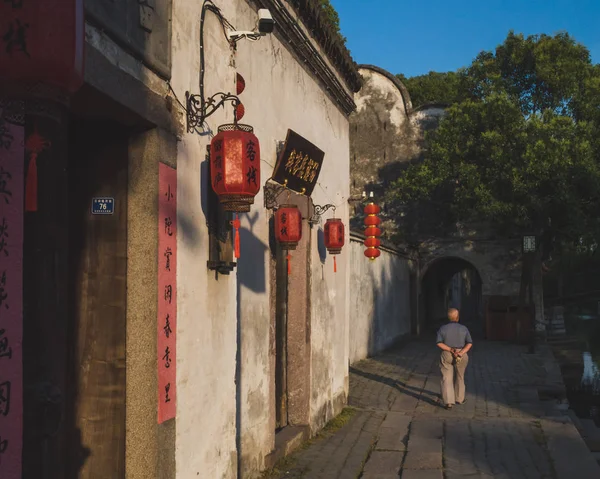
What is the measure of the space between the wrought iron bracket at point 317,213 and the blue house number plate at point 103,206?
4523mm

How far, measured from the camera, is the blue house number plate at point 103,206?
171 inches

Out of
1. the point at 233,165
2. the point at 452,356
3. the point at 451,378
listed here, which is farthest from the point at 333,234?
the point at 233,165

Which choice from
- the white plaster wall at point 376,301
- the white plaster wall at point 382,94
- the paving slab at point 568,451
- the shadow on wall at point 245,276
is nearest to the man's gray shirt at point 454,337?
the paving slab at point 568,451

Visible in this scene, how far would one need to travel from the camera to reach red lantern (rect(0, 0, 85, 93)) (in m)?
2.07

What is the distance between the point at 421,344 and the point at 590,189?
6640 mm

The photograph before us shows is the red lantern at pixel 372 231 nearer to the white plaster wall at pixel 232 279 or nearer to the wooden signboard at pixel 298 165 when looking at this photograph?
the white plaster wall at pixel 232 279

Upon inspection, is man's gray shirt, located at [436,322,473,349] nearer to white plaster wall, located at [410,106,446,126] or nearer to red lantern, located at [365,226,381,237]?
red lantern, located at [365,226,381,237]

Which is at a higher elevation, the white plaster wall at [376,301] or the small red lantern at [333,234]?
the small red lantern at [333,234]

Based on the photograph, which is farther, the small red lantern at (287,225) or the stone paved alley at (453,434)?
the small red lantern at (287,225)

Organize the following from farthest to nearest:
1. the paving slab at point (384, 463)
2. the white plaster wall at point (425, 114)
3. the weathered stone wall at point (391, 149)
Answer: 1. the white plaster wall at point (425, 114)
2. the weathered stone wall at point (391, 149)
3. the paving slab at point (384, 463)

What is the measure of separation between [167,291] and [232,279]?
1262mm

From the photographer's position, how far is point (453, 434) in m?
8.73

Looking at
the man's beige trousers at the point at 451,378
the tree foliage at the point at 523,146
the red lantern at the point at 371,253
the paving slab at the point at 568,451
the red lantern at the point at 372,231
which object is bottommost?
the paving slab at the point at 568,451

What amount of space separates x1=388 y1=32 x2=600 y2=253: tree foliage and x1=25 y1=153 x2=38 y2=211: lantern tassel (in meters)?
18.8
